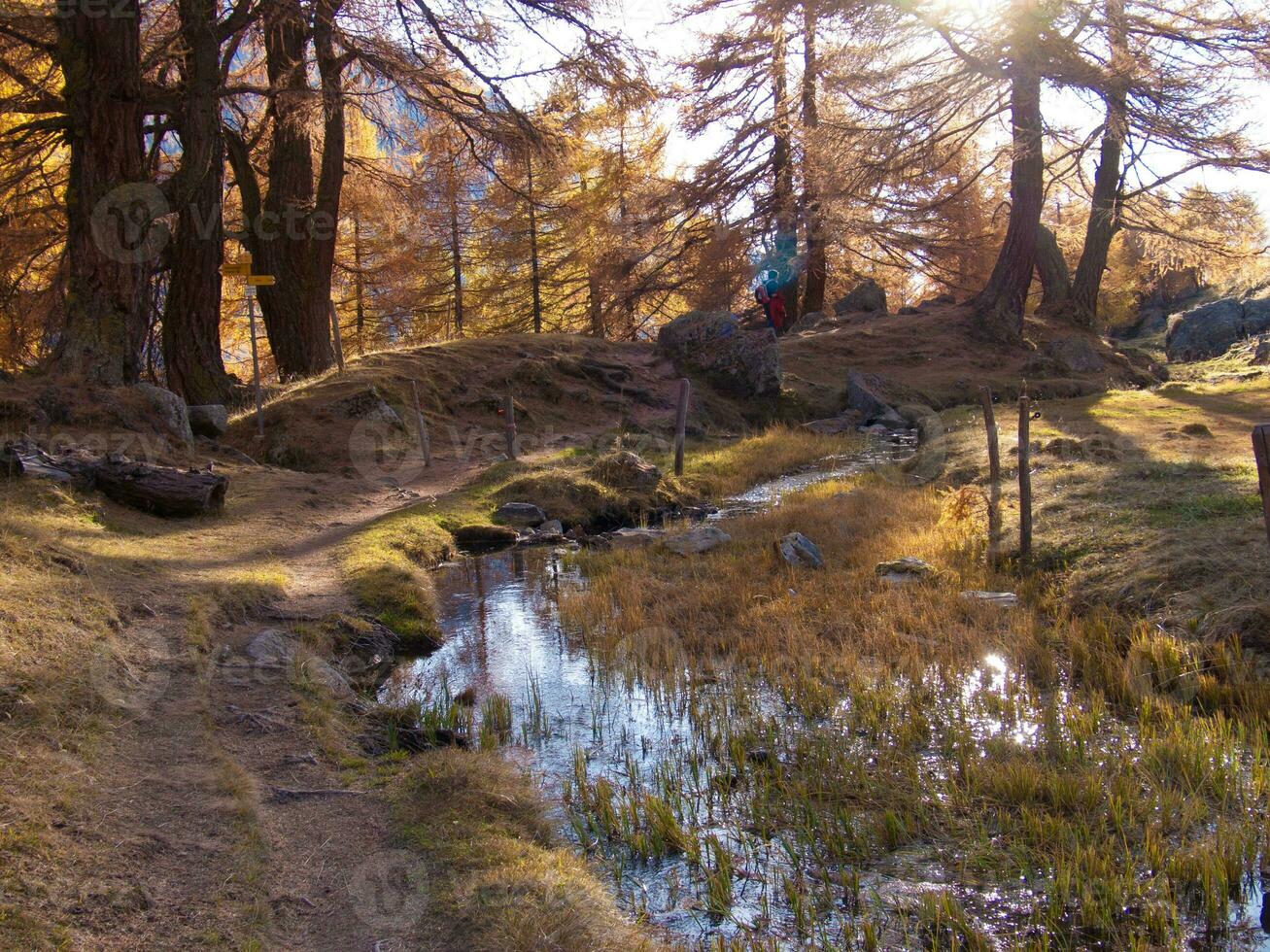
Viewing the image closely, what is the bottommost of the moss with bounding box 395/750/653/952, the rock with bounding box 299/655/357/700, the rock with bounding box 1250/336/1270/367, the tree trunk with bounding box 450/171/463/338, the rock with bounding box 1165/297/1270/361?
the moss with bounding box 395/750/653/952

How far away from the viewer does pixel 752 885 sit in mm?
3869

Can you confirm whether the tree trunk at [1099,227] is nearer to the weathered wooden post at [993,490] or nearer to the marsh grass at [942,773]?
the weathered wooden post at [993,490]

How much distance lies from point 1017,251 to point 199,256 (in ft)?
62.5

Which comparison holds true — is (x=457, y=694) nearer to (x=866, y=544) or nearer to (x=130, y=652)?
(x=130, y=652)

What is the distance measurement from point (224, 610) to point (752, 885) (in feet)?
14.3

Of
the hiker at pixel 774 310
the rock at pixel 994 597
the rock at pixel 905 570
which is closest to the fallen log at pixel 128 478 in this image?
the rock at pixel 905 570

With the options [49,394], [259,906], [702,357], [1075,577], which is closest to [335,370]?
[49,394]

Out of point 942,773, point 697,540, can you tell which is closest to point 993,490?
point 697,540

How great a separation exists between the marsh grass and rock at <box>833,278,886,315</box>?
2133 centimetres

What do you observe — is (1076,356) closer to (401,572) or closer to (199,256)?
(199,256)

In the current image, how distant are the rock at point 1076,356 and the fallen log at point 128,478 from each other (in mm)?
19062

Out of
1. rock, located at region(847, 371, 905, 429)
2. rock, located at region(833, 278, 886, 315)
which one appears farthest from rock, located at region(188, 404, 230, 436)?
rock, located at region(833, 278, 886, 315)

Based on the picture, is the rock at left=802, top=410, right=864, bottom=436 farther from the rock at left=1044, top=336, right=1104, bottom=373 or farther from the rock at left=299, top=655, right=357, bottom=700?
the rock at left=299, top=655, right=357, bottom=700

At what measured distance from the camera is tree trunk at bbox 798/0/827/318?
2180 cm
